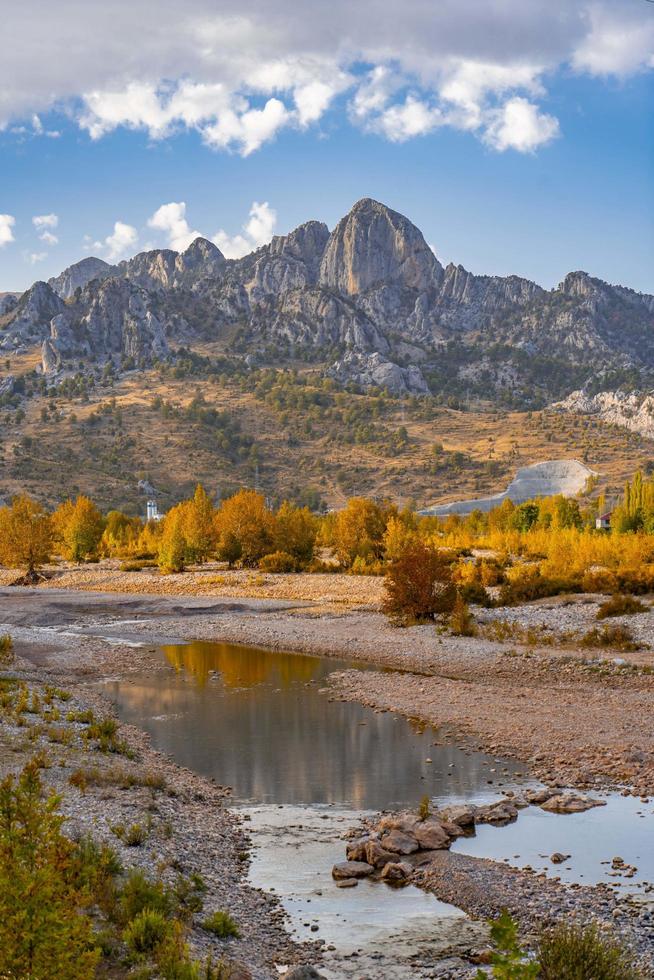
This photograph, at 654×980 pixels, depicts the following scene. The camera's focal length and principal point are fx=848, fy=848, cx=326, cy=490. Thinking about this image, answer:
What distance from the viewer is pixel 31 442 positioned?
119 metres

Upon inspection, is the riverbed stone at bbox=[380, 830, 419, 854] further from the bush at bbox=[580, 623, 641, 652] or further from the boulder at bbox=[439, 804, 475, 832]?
the bush at bbox=[580, 623, 641, 652]

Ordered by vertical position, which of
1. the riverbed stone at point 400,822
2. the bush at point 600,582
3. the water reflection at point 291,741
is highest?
Answer: the bush at point 600,582

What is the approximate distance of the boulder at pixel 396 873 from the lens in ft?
38.9

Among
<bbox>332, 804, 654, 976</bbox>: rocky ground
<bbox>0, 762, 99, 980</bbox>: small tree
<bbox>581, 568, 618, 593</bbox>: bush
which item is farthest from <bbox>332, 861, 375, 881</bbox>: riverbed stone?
<bbox>581, 568, 618, 593</bbox>: bush

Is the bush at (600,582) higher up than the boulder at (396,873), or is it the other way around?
the bush at (600,582)

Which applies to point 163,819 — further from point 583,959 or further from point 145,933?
point 583,959

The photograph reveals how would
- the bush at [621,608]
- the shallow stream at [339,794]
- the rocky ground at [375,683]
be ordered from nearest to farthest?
the shallow stream at [339,794] → the rocky ground at [375,683] → the bush at [621,608]

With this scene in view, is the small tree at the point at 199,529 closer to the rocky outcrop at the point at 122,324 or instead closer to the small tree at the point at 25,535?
the small tree at the point at 25,535

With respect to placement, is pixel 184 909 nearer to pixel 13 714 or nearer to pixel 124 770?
pixel 124 770

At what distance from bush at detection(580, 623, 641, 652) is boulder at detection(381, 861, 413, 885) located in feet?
63.2

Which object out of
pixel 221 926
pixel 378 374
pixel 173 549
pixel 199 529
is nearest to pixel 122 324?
pixel 378 374

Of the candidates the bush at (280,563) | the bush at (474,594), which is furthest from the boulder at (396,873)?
the bush at (280,563)

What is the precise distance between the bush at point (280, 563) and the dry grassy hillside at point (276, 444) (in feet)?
159

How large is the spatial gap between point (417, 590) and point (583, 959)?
28387 millimetres
